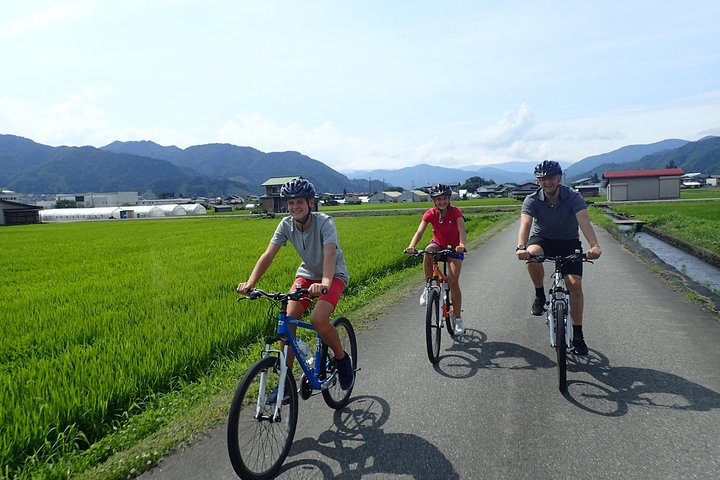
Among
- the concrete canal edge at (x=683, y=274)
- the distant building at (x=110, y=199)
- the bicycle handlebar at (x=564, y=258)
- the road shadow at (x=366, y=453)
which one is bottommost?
the concrete canal edge at (x=683, y=274)

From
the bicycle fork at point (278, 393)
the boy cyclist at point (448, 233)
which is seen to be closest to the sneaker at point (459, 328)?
the boy cyclist at point (448, 233)

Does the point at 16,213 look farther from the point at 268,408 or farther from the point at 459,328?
the point at 268,408

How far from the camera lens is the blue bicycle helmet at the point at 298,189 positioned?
152 inches

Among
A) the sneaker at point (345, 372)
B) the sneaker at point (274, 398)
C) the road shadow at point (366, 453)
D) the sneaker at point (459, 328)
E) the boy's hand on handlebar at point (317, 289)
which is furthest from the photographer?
the sneaker at point (459, 328)

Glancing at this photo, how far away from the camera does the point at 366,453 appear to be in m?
3.44

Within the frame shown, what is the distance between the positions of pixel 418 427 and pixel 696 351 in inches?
145

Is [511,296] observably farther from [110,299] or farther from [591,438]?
[110,299]

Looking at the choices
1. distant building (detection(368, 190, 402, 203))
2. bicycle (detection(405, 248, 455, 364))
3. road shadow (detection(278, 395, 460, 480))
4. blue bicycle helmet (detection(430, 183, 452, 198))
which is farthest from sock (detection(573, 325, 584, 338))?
distant building (detection(368, 190, 402, 203))

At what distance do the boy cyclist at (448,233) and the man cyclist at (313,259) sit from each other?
188cm

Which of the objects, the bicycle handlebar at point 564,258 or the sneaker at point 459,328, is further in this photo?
the sneaker at point 459,328

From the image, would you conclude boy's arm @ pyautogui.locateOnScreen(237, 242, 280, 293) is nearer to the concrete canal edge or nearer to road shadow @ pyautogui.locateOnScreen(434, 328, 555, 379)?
road shadow @ pyautogui.locateOnScreen(434, 328, 555, 379)

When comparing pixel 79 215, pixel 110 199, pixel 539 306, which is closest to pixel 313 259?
pixel 539 306

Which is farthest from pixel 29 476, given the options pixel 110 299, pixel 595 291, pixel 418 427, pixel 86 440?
pixel 595 291

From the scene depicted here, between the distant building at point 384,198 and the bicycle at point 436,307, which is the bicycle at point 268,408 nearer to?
the bicycle at point 436,307
